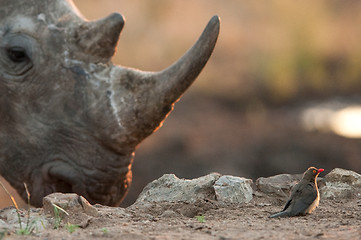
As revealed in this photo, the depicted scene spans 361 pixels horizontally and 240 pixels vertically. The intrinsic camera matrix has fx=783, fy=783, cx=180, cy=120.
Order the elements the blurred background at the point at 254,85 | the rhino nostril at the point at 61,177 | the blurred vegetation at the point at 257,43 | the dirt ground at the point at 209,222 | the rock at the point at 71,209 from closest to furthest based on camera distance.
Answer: the dirt ground at the point at 209,222 < the rock at the point at 71,209 < the rhino nostril at the point at 61,177 < the blurred background at the point at 254,85 < the blurred vegetation at the point at 257,43

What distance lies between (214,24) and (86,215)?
5.71 feet

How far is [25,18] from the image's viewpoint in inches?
246

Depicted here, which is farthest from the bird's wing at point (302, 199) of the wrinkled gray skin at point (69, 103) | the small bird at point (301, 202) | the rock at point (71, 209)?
the wrinkled gray skin at point (69, 103)

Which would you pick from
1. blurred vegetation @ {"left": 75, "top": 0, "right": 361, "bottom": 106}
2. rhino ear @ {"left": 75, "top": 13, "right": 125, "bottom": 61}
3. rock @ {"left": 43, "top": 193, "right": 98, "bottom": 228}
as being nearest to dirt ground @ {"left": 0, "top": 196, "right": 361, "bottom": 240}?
rock @ {"left": 43, "top": 193, "right": 98, "bottom": 228}

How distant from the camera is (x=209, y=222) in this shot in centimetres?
452

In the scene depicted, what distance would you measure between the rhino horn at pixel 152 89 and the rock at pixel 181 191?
0.63m

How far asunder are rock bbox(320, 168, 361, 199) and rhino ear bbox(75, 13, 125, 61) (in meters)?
1.94

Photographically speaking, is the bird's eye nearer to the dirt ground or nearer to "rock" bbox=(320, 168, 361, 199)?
the dirt ground

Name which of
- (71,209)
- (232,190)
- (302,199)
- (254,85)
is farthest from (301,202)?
(254,85)

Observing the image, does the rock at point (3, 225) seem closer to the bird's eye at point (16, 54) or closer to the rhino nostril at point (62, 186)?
the rhino nostril at point (62, 186)

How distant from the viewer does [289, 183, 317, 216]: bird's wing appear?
466 cm

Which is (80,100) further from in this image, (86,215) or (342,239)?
(342,239)

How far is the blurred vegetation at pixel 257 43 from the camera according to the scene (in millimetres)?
15094

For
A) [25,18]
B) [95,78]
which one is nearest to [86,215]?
[95,78]
